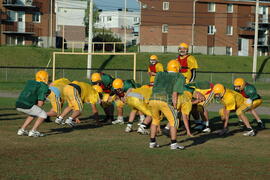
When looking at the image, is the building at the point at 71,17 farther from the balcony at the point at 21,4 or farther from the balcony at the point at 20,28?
the balcony at the point at 20,28

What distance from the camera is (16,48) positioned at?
51.9 meters

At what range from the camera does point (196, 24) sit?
69750mm

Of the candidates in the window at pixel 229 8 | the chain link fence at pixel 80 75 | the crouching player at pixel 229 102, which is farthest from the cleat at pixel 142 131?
the window at pixel 229 8

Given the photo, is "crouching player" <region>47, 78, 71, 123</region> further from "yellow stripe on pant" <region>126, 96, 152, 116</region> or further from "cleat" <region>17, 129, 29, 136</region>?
"yellow stripe on pant" <region>126, 96, 152, 116</region>

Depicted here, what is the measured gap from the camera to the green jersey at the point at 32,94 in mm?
13562

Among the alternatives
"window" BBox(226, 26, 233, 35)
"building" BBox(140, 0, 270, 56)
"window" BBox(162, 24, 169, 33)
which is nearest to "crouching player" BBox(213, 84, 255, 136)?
"building" BBox(140, 0, 270, 56)

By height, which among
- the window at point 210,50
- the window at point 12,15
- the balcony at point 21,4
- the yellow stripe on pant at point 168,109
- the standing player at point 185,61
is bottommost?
the yellow stripe on pant at point 168,109

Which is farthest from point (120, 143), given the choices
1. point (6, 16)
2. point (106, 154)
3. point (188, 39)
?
point (188, 39)

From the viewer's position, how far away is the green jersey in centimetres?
1356

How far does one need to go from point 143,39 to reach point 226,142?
5762 centimetres

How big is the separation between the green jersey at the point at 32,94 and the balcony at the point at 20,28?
49.3 metres

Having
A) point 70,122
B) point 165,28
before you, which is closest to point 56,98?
point 70,122

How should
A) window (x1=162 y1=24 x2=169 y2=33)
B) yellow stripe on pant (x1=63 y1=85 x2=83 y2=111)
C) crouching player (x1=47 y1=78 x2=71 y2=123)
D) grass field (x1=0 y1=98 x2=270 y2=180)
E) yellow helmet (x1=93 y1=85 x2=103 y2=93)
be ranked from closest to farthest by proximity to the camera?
grass field (x1=0 y1=98 x2=270 y2=180)
yellow stripe on pant (x1=63 y1=85 x2=83 y2=111)
crouching player (x1=47 y1=78 x2=71 y2=123)
yellow helmet (x1=93 y1=85 x2=103 y2=93)
window (x1=162 y1=24 x2=169 y2=33)

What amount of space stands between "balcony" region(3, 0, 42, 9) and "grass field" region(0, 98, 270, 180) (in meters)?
48.3
